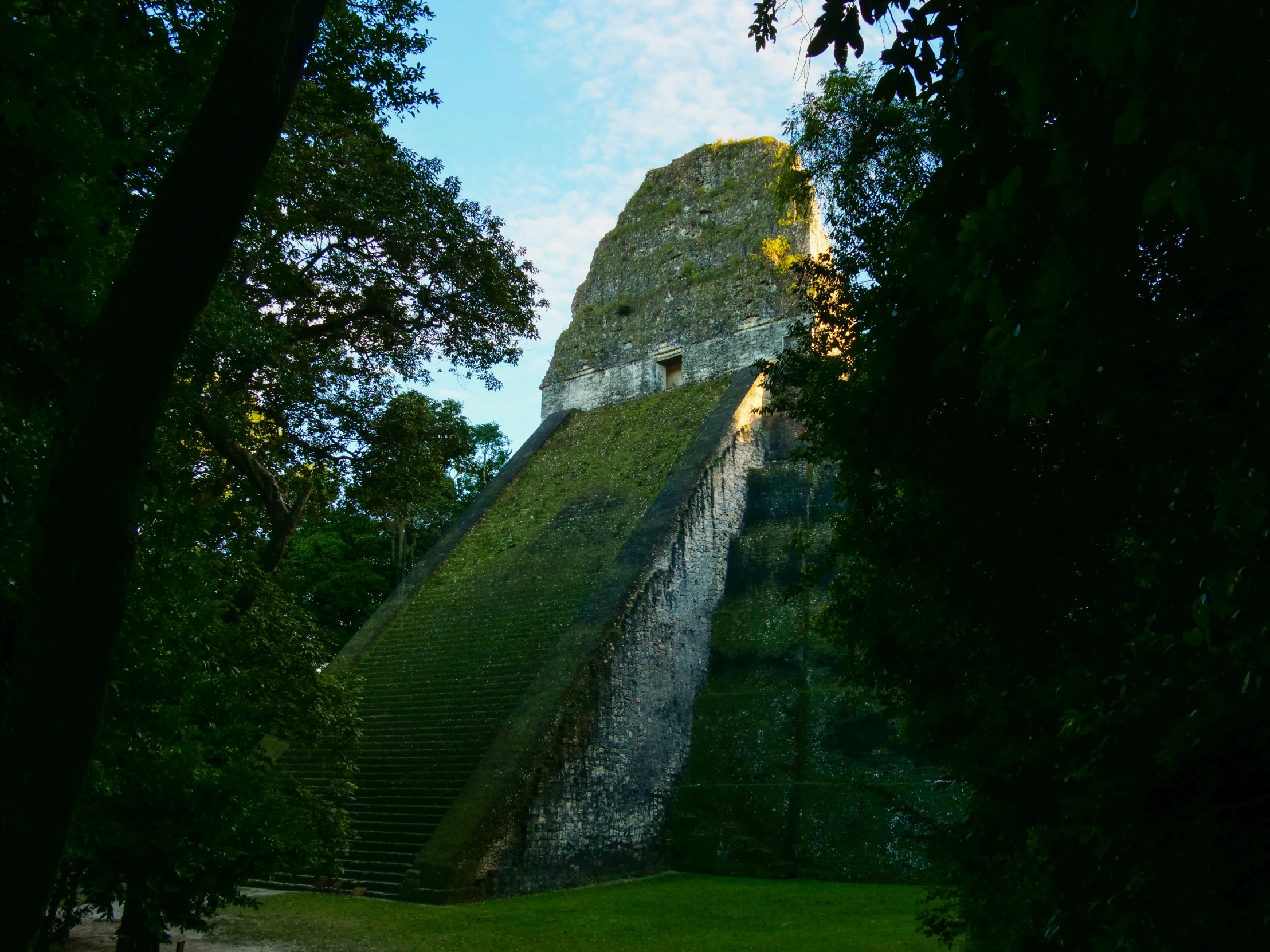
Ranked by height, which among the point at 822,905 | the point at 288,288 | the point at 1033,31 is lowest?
the point at 822,905

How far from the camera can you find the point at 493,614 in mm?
14688

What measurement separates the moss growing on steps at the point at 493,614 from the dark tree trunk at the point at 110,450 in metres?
8.23

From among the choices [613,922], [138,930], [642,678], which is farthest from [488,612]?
[138,930]

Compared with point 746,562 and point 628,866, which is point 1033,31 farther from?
point 746,562

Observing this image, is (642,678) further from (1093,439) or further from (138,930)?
(1093,439)

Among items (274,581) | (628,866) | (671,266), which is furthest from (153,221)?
(671,266)

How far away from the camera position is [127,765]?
564 cm

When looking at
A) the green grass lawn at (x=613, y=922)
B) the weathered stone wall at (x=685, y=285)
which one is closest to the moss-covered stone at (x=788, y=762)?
the green grass lawn at (x=613, y=922)

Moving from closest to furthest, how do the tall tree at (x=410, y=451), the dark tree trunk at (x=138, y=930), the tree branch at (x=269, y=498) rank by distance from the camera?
the dark tree trunk at (x=138, y=930) < the tree branch at (x=269, y=498) < the tall tree at (x=410, y=451)

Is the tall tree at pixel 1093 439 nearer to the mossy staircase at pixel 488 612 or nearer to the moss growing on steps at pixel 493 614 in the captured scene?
the mossy staircase at pixel 488 612

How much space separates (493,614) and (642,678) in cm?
277

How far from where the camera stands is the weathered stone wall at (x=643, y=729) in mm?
11070

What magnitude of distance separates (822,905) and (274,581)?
18.9 ft

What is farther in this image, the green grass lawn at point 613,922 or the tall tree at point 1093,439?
the green grass lawn at point 613,922
